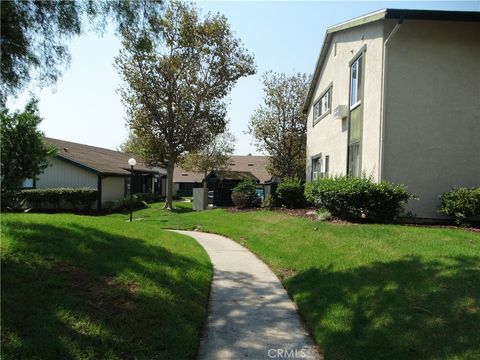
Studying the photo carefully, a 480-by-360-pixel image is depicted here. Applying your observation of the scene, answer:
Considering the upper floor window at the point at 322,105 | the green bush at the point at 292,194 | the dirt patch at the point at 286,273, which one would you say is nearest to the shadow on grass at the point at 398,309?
the dirt patch at the point at 286,273

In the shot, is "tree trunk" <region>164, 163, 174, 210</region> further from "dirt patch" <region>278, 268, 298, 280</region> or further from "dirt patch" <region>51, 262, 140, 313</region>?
"dirt patch" <region>51, 262, 140, 313</region>

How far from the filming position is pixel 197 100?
2509 centimetres

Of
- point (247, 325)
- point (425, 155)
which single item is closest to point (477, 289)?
point (247, 325)

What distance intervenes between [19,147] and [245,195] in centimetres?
1124

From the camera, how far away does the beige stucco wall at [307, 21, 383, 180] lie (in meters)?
11.4

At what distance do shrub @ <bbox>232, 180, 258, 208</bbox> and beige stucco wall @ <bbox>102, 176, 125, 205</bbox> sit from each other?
10.7 m

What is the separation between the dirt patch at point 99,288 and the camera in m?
4.52

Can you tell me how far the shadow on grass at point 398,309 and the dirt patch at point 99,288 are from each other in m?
2.38

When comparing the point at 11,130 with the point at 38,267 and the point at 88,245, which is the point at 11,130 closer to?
the point at 88,245

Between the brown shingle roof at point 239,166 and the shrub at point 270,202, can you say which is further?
the brown shingle roof at point 239,166

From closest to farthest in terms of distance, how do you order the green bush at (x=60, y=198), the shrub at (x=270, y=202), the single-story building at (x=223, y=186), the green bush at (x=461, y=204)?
the green bush at (x=461, y=204) → the shrub at (x=270, y=202) → the green bush at (x=60, y=198) → the single-story building at (x=223, y=186)

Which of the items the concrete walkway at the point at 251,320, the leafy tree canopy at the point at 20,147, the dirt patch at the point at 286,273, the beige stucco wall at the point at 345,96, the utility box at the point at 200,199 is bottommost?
the concrete walkway at the point at 251,320

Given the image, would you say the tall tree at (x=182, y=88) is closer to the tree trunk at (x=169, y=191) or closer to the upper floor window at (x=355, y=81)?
the tree trunk at (x=169, y=191)

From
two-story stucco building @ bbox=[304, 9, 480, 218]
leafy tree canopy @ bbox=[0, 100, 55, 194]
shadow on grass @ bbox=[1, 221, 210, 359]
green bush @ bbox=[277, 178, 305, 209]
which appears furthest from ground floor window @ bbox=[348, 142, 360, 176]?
leafy tree canopy @ bbox=[0, 100, 55, 194]
